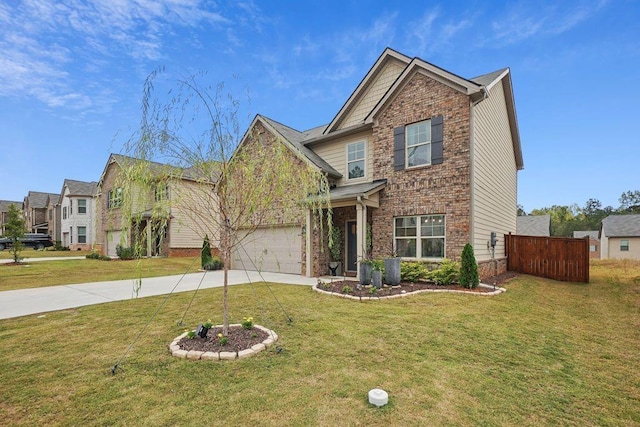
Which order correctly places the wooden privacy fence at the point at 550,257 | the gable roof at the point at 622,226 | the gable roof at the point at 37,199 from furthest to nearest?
the gable roof at the point at 37,199 → the gable roof at the point at 622,226 → the wooden privacy fence at the point at 550,257

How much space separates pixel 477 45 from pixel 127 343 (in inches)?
800

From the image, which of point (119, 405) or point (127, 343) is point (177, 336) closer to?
point (127, 343)

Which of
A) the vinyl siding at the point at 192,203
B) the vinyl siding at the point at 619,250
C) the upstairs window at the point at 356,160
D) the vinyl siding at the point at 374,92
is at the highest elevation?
the vinyl siding at the point at 374,92

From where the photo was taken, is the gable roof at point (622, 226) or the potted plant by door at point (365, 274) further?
the gable roof at point (622, 226)

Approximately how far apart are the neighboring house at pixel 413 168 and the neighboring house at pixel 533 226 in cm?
2380

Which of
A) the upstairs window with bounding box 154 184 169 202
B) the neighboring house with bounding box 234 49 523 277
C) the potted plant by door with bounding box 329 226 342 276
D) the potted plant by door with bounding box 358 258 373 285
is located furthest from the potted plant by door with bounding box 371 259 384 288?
the upstairs window with bounding box 154 184 169 202

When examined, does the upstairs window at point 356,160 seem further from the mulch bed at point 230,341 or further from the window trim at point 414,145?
the mulch bed at point 230,341

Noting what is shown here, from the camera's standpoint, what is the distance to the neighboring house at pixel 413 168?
9750 mm

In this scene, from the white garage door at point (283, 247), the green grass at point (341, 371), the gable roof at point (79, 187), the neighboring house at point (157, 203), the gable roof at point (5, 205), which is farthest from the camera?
the gable roof at point (5, 205)

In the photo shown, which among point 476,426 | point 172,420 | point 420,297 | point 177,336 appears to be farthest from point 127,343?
point 420,297

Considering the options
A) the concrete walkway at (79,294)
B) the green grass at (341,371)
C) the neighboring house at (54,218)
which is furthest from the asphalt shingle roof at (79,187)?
the green grass at (341,371)

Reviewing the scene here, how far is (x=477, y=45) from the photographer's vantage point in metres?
16.7

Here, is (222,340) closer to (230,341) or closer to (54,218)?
(230,341)

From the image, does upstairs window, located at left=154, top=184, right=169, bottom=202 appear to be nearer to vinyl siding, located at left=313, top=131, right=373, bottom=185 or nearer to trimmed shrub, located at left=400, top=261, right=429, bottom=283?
trimmed shrub, located at left=400, top=261, right=429, bottom=283
